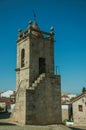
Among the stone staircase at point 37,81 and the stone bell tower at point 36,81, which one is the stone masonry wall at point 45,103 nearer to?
the stone bell tower at point 36,81

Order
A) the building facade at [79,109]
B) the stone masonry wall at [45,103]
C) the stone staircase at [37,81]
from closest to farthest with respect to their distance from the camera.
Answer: the stone masonry wall at [45,103], the stone staircase at [37,81], the building facade at [79,109]

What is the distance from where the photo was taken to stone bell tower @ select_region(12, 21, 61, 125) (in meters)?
19.8

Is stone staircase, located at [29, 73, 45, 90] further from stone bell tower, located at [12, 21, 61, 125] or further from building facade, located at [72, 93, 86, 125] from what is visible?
building facade, located at [72, 93, 86, 125]

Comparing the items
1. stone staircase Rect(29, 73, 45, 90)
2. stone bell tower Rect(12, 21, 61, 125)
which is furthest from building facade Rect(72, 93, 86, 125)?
stone staircase Rect(29, 73, 45, 90)

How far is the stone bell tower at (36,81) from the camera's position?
19797 mm

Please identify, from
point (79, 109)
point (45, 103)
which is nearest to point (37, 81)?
point (45, 103)

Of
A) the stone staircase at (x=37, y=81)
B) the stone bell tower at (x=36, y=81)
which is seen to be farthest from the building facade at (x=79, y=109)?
the stone staircase at (x=37, y=81)

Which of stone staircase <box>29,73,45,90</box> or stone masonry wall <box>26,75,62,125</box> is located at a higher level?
stone staircase <box>29,73,45,90</box>

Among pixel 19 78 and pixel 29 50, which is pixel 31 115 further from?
pixel 29 50

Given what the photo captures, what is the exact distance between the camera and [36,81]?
2098cm

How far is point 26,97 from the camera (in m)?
19.4

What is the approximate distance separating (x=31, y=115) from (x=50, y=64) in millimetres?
6474

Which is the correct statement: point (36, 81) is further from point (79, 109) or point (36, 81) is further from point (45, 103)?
point (79, 109)

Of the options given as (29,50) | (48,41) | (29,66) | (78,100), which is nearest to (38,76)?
(29,66)
